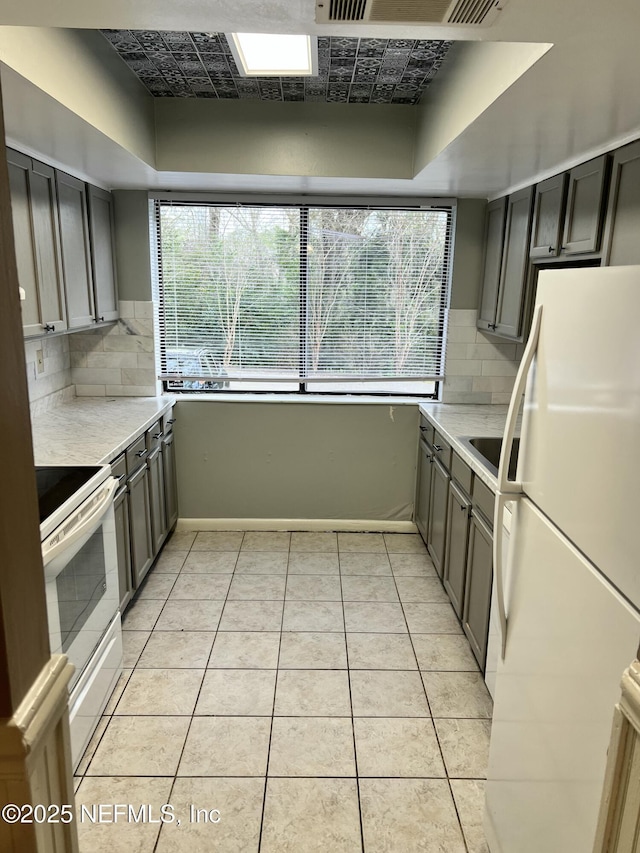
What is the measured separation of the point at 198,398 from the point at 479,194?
2.26 m

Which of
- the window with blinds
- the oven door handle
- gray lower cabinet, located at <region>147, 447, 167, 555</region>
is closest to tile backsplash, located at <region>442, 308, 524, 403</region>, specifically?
the window with blinds

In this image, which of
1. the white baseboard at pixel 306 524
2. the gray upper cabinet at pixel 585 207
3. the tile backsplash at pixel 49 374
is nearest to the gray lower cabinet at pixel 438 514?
the white baseboard at pixel 306 524

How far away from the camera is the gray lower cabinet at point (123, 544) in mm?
2754

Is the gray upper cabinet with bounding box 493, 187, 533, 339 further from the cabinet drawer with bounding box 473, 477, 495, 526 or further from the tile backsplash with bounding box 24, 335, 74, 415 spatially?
the tile backsplash with bounding box 24, 335, 74, 415

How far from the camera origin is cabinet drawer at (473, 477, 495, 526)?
7.98 feet

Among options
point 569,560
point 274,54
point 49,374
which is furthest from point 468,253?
point 569,560

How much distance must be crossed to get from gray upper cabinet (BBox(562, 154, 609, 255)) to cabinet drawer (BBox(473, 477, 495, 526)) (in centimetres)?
106

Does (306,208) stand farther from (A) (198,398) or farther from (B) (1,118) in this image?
(B) (1,118)

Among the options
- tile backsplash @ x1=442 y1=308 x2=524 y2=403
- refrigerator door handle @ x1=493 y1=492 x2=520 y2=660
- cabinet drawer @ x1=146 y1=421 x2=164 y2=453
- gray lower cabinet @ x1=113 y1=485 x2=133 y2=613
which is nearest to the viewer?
refrigerator door handle @ x1=493 y1=492 x2=520 y2=660

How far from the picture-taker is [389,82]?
9.45ft

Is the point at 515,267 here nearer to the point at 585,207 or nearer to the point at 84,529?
the point at 585,207

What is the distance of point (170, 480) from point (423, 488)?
1685 mm

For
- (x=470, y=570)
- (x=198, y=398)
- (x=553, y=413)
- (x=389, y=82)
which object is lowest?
(x=470, y=570)

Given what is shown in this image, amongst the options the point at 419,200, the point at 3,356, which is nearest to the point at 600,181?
the point at 419,200
